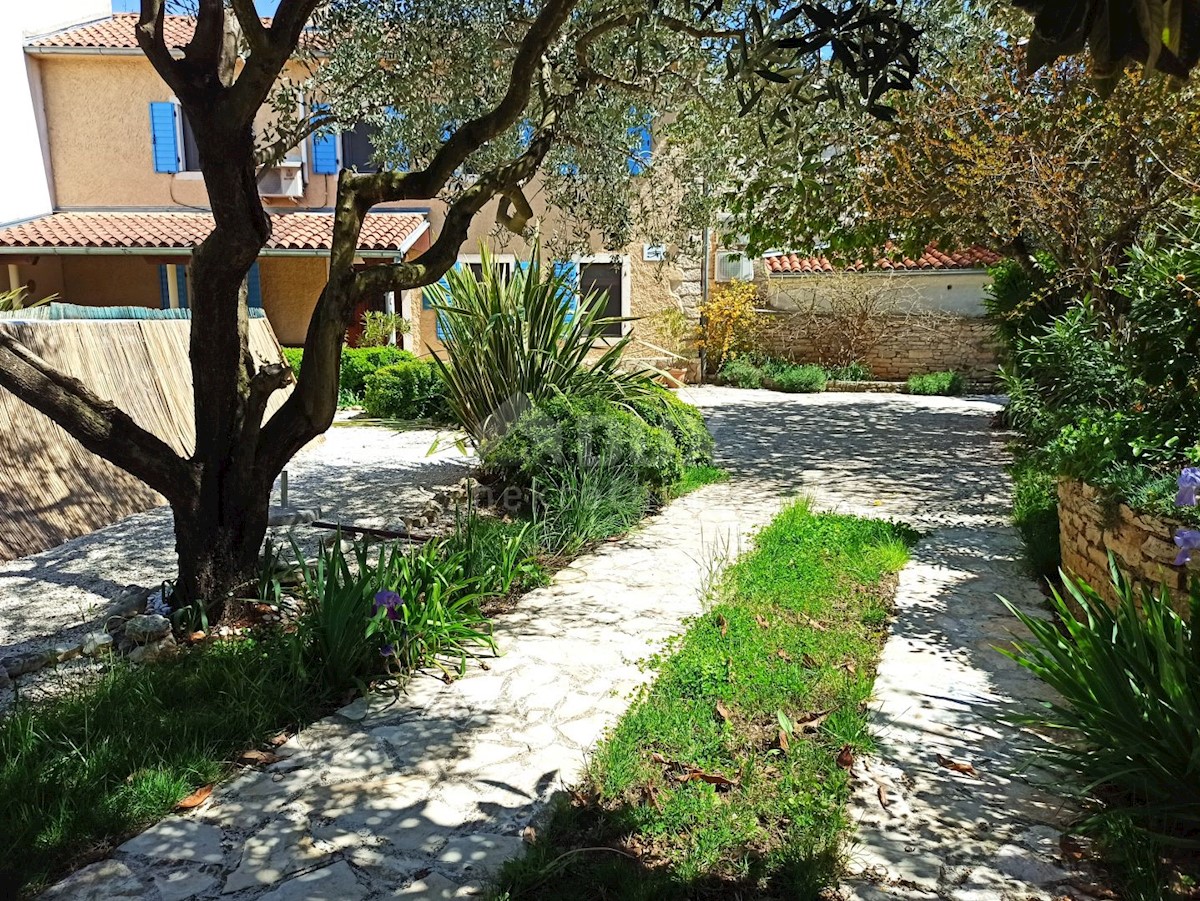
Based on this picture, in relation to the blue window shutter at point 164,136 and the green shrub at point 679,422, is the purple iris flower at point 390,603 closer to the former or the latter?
the green shrub at point 679,422

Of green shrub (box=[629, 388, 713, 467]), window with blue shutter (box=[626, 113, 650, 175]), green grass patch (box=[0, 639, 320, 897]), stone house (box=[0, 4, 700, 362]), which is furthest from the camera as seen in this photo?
stone house (box=[0, 4, 700, 362])

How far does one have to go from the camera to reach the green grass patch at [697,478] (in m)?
7.65

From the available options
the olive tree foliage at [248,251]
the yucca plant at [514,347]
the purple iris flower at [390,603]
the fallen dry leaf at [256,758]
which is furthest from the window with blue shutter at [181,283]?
the fallen dry leaf at [256,758]

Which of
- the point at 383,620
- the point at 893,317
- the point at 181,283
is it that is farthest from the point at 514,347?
the point at 893,317

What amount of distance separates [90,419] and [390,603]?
5.63 feet

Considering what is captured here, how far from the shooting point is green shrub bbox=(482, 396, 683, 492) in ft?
20.5

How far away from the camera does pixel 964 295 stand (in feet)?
57.4

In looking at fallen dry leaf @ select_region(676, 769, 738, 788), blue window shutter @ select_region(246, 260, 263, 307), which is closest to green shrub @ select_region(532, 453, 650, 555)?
fallen dry leaf @ select_region(676, 769, 738, 788)

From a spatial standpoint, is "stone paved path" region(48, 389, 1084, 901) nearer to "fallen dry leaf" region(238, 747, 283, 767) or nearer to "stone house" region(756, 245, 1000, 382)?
"fallen dry leaf" region(238, 747, 283, 767)

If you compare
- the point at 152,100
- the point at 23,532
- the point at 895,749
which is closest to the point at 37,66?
the point at 152,100

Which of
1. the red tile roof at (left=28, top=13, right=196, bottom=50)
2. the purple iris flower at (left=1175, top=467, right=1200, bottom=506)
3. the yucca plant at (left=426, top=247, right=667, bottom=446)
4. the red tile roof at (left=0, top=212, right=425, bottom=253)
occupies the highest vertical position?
the red tile roof at (left=28, top=13, right=196, bottom=50)

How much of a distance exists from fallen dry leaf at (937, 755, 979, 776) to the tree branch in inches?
139

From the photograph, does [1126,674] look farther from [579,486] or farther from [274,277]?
[274,277]

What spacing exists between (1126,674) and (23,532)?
6.29 m
